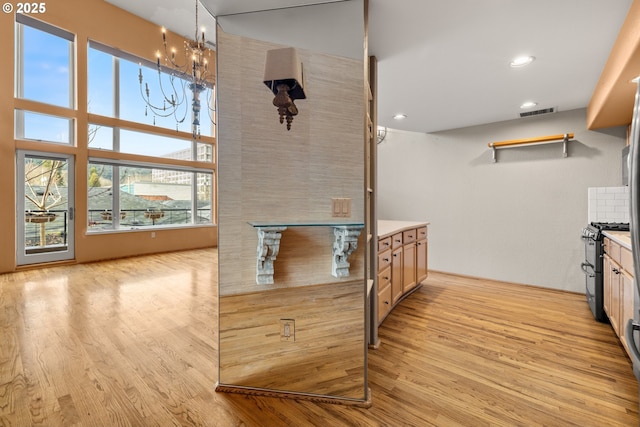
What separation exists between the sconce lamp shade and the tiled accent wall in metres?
4.01

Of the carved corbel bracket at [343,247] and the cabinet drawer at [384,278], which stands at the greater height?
the carved corbel bracket at [343,247]

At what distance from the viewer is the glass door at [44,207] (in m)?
4.64

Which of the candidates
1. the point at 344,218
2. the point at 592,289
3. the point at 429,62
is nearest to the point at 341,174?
the point at 344,218

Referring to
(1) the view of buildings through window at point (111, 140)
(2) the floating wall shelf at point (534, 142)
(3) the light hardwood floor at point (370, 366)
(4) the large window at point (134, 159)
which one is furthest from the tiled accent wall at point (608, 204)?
(4) the large window at point (134, 159)

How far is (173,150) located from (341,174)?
639 centimetres

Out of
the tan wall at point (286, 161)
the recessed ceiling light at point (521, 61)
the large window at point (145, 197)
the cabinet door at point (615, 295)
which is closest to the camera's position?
the tan wall at point (286, 161)

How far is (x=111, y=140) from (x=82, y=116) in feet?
2.04

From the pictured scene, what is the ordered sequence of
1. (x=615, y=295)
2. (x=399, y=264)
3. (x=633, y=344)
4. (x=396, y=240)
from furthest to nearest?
(x=399, y=264), (x=396, y=240), (x=615, y=295), (x=633, y=344)

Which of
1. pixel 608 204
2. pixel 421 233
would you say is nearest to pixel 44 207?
pixel 421 233

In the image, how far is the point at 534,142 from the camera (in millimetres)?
3709

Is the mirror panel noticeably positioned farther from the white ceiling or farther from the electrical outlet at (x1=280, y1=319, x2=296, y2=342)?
the white ceiling

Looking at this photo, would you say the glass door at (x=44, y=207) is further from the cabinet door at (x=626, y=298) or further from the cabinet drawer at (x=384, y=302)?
the cabinet door at (x=626, y=298)

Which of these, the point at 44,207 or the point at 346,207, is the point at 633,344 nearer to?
the point at 346,207

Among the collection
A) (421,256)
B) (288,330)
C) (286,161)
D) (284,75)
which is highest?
(284,75)
